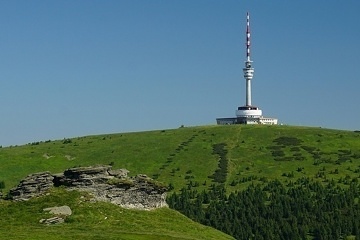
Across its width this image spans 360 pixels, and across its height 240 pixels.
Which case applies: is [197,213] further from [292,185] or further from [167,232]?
[167,232]

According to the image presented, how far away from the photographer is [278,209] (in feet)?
482

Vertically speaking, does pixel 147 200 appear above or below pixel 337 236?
above

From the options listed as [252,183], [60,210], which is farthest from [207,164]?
[60,210]

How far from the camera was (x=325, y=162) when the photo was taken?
188 metres

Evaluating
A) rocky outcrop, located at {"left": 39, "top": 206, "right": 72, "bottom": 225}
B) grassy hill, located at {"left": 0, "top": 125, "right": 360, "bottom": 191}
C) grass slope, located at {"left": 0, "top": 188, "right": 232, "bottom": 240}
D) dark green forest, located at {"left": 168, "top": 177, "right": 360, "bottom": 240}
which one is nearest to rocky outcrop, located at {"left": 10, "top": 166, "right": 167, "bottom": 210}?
grass slope, located at {"left": 0, "top": 188, "right": 232, "bottom": 240}

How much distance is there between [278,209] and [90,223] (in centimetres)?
8253

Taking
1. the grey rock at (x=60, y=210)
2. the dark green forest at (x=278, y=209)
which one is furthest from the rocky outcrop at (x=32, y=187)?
the dark green forest at (x=278, y=209)

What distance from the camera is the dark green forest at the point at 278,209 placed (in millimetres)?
136000

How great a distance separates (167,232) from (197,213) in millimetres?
70792

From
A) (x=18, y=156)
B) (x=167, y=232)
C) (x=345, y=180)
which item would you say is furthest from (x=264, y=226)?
(x=18, y=156)

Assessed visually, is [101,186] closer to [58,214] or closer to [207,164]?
[58,214]

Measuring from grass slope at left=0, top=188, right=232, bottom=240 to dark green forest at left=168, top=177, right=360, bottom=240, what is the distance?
185 ft

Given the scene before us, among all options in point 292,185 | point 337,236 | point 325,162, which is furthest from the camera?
point 325,162

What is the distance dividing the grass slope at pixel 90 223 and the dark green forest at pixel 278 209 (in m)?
56.4
